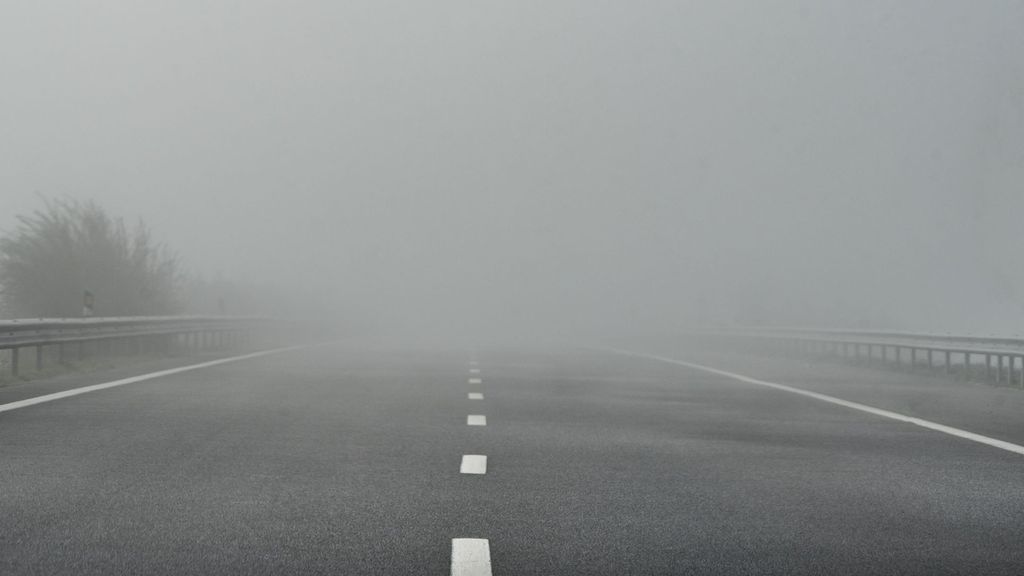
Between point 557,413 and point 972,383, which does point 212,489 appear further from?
point 972,383

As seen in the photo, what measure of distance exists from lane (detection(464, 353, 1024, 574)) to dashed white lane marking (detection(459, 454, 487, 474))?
84mm

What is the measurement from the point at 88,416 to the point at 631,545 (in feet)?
22.4

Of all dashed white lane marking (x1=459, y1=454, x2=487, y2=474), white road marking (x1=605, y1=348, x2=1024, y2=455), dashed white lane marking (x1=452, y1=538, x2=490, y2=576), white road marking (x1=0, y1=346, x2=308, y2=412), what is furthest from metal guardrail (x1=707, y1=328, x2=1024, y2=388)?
dashed white lane marking (x1=452, y1=538, x2=490, y2=576)

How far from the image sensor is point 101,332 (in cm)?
2069

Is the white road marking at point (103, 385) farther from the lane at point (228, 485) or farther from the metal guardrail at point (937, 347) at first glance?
the metal guardrail at point (937, 347)

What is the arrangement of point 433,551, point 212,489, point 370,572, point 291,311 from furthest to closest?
point 291,311
point 212,489
point 433,551
point 370,572

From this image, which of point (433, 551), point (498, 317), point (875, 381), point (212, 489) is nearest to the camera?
point (433, 551)

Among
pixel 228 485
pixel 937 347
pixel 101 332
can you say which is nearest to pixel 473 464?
pixel 228 485

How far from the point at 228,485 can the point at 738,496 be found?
9.77 feet

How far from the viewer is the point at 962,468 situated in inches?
338

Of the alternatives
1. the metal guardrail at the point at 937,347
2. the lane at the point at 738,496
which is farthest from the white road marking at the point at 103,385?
the metal guardrail at the point at 937,347

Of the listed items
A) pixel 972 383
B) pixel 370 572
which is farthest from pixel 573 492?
pixel 972 383

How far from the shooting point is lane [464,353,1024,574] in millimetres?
5484

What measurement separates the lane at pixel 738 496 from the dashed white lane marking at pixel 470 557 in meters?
0.06
